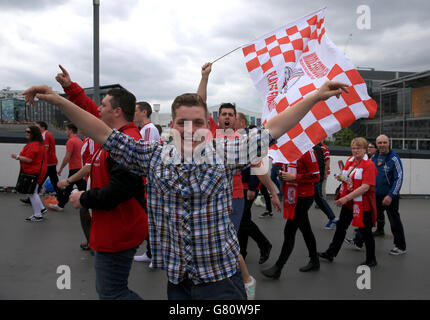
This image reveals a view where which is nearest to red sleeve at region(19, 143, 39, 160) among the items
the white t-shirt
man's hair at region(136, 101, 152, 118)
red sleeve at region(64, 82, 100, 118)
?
man's hair at region(136, 101, 152, 118)

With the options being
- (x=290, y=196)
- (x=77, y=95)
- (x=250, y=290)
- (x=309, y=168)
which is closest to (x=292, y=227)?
(x=290, y=196)

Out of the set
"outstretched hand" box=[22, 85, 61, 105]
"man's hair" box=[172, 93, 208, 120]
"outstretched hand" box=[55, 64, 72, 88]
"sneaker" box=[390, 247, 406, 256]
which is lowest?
"sneaker" box=[390, 247, 406, 256]

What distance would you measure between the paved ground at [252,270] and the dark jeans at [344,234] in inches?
7.7

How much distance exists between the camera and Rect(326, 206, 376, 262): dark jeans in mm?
4535

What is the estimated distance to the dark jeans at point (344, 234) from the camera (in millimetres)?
4535

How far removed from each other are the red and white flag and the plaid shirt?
1780mm

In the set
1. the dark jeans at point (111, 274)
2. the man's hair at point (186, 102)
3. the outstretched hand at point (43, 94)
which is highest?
the outstretched hand at point (43, 94)

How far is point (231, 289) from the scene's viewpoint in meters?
1.69

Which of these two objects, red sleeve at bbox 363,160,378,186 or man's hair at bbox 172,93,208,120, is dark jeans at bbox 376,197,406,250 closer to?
red sleeve at bbox 363,160,378,186

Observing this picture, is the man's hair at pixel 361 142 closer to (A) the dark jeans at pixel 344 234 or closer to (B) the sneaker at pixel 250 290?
(A) the dark jeans at pixel 344 234

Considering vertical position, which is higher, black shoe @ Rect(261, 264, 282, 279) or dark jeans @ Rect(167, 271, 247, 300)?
dark jeans @ Rect(167, 271, 247, 300)

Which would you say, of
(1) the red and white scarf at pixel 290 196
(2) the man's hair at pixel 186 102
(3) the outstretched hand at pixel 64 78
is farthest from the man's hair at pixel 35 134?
(2) the man's hair at pixel 186 102

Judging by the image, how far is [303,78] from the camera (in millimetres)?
3521
